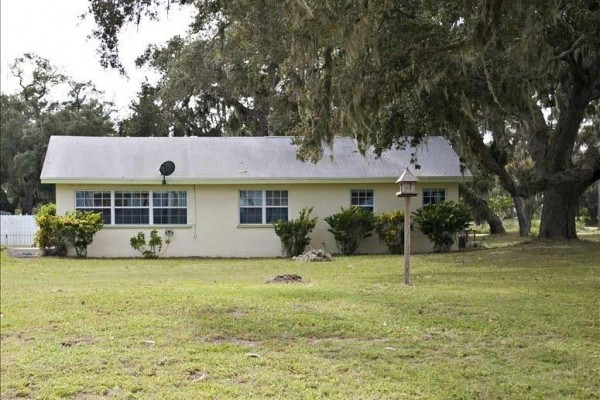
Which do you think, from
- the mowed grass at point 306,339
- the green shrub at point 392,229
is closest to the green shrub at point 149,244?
the green shrub at point 392,229

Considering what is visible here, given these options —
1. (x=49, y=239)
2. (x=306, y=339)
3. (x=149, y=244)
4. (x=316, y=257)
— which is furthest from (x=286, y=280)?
(x=49, y=239)

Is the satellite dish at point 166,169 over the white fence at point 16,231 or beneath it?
over

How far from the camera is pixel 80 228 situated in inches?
761

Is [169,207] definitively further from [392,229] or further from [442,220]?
[442,220]

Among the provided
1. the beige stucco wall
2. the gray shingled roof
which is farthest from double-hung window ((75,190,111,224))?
the gray shingled roof

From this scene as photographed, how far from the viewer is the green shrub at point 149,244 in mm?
19922

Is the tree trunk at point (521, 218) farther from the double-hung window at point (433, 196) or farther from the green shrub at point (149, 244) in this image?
the green shrub at point (149, 244)

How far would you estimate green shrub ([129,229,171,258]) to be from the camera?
19922 mm

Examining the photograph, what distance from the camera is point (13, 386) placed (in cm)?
541

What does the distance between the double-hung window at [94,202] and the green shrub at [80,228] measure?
493 millimetres

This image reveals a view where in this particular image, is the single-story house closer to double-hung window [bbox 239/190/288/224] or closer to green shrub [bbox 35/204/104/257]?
double-hung window [bbox 239/190/288/224]

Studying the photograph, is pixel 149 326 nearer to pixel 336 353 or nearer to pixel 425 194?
pixel 336 353

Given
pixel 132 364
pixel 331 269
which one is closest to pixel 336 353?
pixel 132 364

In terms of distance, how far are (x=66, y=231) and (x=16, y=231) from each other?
656 centimetres
